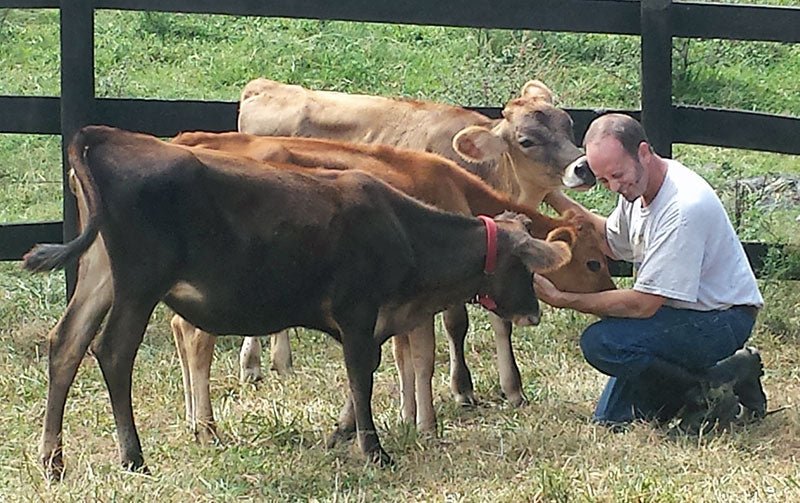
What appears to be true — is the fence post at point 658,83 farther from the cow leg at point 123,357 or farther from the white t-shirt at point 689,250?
the cow leg at point 123,357

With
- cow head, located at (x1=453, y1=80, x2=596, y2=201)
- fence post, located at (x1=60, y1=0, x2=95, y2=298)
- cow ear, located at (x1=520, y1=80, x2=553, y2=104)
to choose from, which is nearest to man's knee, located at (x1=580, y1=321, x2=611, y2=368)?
cow head, located at (x1=453, y1=80, x2=596, y2=201)

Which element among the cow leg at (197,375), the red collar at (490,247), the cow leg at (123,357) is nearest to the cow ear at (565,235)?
the red collar at (490,247)

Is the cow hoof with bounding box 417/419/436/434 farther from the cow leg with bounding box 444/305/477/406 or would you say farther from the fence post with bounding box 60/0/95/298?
the fence post with bounding box 60/0/95/298

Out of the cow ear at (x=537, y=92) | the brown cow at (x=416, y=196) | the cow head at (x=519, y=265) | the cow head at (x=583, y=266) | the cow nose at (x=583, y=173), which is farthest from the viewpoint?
the cow ear at (x=537, y=92)

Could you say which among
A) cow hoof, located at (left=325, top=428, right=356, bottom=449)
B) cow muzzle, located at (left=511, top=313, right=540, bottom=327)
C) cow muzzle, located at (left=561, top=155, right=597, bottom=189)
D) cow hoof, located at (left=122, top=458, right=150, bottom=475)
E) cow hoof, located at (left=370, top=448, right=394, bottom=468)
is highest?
cow muzzle, located at (left=561, top=155, right=597, bottom=189)

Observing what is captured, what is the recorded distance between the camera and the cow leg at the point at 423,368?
21.3 ft

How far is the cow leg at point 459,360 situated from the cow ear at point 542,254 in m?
0.98

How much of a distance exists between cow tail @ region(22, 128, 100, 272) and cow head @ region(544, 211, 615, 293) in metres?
2.46

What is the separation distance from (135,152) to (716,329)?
2638 mm

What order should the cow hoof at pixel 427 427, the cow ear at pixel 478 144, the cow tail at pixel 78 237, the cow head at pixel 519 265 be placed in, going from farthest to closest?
the cow ear at pixel 478 144 < the cow hoof at pixel 427 427 < the cow head at pixel 519 265 < the cow tail at pixel 78 237

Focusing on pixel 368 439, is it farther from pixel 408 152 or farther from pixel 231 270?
pixel 408 152

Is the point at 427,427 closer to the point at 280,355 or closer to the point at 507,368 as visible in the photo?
the point at 507,368

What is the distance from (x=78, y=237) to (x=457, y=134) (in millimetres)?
2893

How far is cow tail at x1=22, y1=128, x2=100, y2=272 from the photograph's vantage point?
5113mm
